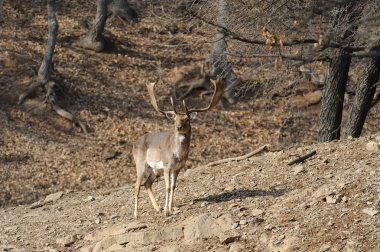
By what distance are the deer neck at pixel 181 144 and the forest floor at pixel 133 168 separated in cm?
84

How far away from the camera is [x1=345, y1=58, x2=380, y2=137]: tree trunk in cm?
1530

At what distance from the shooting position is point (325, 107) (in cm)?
1592

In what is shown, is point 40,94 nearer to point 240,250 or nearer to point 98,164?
point 98,164

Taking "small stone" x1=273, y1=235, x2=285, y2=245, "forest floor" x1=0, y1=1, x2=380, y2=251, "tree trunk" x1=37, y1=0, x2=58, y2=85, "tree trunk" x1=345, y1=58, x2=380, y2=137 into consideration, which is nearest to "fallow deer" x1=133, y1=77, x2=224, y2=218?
"forest floor" x1=0, y1=1, x2=380, y2=251

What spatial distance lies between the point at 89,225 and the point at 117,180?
5908 millimetres

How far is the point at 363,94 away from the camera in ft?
51.1

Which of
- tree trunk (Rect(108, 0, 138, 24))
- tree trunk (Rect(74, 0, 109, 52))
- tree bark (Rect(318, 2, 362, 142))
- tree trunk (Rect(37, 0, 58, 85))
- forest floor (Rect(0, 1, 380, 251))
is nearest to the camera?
forest floor (Rect(0, 1, 380, 251))

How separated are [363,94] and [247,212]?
5.66m

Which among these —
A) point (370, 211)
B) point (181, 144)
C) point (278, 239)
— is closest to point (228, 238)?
point (278, 239)

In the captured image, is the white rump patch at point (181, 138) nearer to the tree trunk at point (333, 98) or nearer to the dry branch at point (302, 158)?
the dry branch at point (302, 158)

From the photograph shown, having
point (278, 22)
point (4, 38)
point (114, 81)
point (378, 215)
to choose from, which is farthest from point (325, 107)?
point (4, 38)

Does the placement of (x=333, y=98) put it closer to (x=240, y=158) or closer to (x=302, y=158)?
(x=240, y=158)

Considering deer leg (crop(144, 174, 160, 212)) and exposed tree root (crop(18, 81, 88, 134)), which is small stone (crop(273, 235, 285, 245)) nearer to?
deer leg (crop(144, 174, 160, 212))

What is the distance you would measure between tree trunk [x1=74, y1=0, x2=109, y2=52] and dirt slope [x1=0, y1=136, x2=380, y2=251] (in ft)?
34.7
